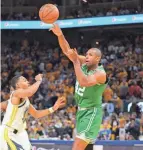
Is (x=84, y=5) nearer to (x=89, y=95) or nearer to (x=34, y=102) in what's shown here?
(x=34, y=102)

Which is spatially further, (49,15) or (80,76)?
(49,15)

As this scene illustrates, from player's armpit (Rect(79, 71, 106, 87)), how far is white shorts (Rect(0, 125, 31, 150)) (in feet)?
4.77

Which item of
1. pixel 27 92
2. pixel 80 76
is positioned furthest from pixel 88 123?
pixel 27 92

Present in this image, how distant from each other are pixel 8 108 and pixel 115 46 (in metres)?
13.1

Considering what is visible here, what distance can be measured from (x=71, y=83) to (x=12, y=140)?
1061 centimetres

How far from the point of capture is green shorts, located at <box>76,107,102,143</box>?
5660mm

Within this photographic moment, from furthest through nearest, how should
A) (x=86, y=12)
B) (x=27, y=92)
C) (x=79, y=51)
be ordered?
1. (x=79, y=51)
2. (x=86, y=12)
3. (x=27, y=92)

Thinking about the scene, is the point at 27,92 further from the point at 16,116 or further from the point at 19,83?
the point at 16,116

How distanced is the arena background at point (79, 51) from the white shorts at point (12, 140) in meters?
3.17

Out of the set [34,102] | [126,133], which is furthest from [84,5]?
[126,133]

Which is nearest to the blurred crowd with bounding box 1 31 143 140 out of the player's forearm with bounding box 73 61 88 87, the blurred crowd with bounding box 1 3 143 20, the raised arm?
the blurred crowd with bounding box 1 3 143 20

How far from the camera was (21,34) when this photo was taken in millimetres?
22875

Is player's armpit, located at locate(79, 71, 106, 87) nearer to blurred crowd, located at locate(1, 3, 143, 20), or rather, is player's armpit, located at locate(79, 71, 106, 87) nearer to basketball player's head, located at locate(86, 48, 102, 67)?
basketball player's head, located at locate(86, 48, 102, 67)

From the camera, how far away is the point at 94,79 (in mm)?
5477
